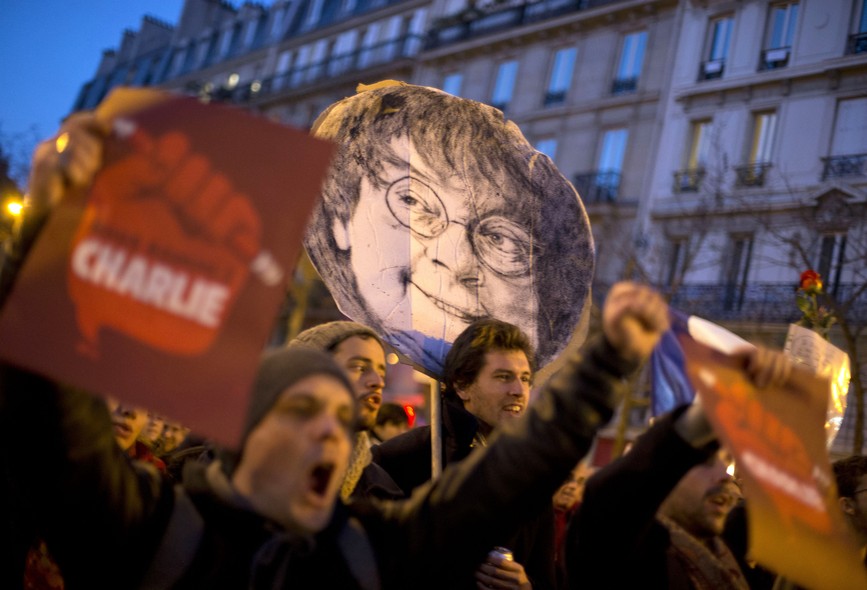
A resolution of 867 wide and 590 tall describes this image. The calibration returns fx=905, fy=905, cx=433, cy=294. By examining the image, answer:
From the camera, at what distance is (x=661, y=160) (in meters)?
21.8

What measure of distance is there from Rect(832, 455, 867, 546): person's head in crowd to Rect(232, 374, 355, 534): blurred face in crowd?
2.11m

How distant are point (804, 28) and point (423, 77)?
1223 centimetres

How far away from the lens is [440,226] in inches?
125

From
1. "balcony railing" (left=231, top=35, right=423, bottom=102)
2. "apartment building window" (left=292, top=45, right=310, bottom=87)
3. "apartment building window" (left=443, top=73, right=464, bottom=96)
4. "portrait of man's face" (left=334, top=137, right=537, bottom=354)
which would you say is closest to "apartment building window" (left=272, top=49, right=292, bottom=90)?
"balcony railing" (left=231, top=35, right=423, bottom=102)

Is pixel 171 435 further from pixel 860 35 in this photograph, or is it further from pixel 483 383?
pixel 860 35

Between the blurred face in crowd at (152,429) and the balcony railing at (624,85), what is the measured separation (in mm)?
21107

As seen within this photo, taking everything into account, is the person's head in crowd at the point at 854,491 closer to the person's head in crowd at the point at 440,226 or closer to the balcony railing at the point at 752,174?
the person's head in crowd at the point at 440,226

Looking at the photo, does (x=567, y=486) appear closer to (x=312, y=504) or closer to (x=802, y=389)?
(x=802, y=389)

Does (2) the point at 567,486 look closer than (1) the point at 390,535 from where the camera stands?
No

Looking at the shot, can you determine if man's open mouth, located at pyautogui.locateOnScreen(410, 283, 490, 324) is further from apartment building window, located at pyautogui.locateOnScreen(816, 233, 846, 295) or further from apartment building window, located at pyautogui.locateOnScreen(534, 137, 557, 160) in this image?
apartment building window, located at pyautogui.locateOnScreen(534, 137, 557, 160)

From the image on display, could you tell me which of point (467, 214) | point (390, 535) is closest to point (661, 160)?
point (467, 214)

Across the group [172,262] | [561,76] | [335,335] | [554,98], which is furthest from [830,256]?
[172,262]

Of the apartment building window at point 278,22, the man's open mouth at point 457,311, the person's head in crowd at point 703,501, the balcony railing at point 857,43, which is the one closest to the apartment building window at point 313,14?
the apartment building window at point 278,22

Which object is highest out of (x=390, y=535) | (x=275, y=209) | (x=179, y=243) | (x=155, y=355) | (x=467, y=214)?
(x=467, y=214)
